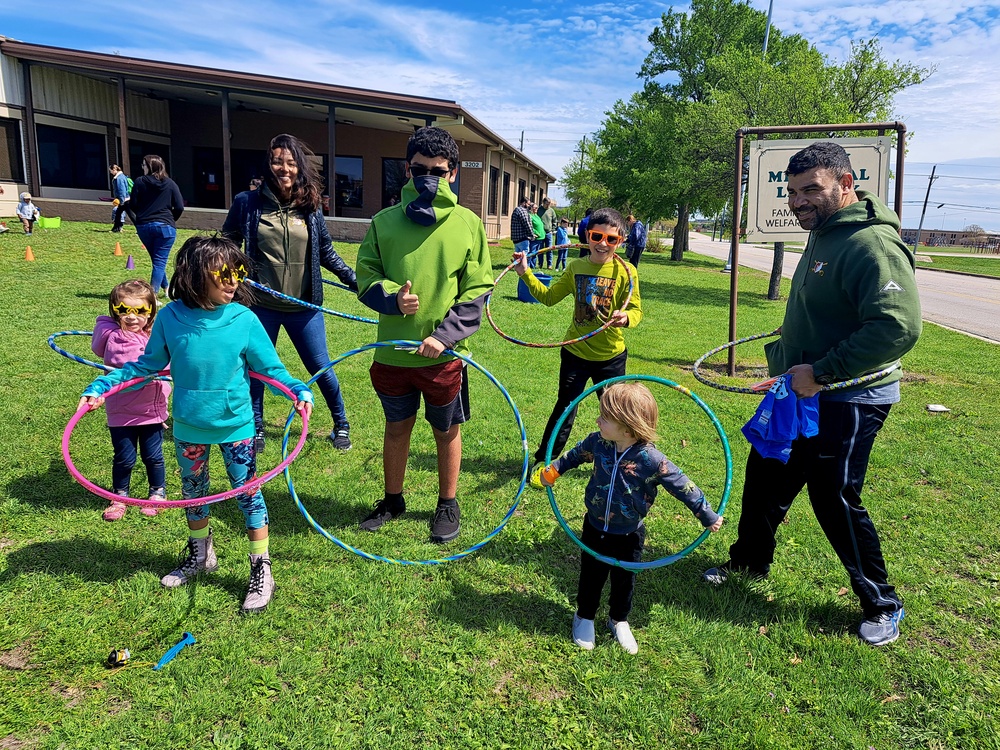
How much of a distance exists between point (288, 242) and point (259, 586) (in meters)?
2.48

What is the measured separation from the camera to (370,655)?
311cm

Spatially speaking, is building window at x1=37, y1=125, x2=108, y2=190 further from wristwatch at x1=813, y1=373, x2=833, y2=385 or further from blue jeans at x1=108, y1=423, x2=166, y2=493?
wristwatch at x1=813, y1=373, x2=833, y2=385

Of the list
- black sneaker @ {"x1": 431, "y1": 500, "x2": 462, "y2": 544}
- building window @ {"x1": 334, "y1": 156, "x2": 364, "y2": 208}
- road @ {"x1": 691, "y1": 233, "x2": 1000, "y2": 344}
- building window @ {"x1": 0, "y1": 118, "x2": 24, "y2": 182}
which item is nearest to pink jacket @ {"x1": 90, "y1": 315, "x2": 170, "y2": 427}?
black sneaker @ {"x1": 431, "y1": 500, "x2": 462, "y2": 544}

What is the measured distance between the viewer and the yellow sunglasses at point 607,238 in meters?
4.57

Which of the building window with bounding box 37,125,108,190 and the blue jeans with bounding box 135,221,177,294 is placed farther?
the building window with bounding box 37,125,108,190

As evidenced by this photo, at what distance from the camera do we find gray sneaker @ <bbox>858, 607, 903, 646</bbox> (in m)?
3.34

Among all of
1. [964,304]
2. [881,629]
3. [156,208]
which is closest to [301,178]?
[881,629]

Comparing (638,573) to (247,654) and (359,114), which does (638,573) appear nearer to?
(247,654)

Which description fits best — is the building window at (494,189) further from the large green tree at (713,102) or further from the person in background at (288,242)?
the person in background at (288,242)

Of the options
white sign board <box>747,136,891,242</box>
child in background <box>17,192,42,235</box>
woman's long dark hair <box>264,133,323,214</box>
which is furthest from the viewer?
child in background <box>17,192,42,235</box>

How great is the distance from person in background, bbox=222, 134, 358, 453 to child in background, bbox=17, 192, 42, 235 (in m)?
15.8

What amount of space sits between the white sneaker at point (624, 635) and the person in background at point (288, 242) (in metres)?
2.78

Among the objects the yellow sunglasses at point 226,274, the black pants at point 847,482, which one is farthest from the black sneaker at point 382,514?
the black pants at point 847,482

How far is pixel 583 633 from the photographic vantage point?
3.27m
